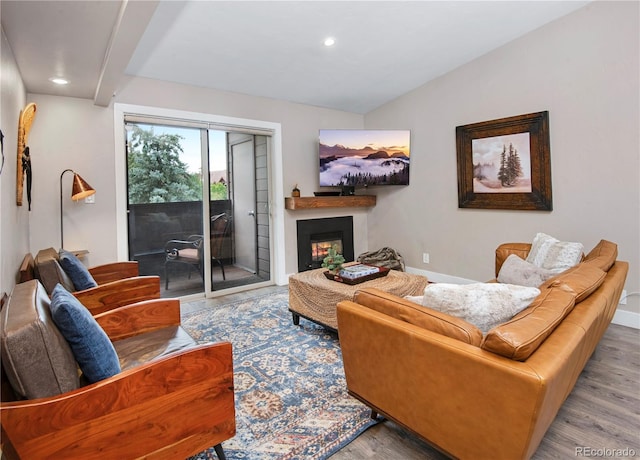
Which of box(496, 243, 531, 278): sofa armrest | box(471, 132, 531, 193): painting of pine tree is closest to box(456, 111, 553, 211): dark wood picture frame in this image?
box(471, 132, 531, 193): painting of pine tree

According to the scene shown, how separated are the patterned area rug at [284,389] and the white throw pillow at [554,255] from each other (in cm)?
170

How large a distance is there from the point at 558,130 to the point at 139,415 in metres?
4.07

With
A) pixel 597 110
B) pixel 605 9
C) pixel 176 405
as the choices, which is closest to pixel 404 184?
pixel 597 110

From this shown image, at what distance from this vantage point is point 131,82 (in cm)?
357

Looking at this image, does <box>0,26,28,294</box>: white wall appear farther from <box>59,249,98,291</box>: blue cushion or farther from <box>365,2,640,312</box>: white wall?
<box>365,2,640,312</box>: white wall

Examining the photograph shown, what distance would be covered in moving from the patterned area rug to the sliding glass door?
86 centimetres

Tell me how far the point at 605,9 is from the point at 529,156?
1.34 meters

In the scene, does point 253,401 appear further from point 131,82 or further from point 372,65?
point 372,65

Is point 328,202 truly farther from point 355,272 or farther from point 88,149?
point 88,149

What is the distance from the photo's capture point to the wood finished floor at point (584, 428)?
1652 mm

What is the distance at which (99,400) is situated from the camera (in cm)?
118

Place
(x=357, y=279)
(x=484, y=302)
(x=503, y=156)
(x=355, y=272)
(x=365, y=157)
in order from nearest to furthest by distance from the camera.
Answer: (x=484, y=302)
(x=357, y=279)
(x=355, y=272)
(x=503, y=156)
(x=365, y=157)

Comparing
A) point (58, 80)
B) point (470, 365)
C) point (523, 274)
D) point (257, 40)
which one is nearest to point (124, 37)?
point (58, 80)

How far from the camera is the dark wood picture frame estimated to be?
3586mm
